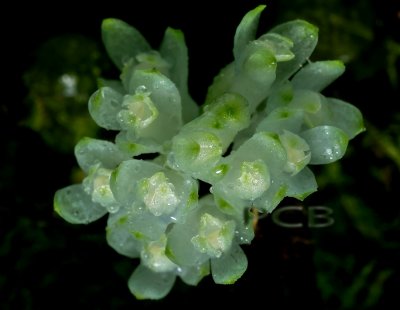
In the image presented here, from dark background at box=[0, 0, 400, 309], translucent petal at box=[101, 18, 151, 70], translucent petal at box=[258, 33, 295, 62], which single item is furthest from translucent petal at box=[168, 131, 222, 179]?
dark background at box=[0, 0, 400, 309]

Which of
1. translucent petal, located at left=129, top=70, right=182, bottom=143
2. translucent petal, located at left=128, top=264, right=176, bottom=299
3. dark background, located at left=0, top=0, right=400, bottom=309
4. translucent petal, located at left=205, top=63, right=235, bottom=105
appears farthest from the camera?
dark background, located at left=0, top=0, right=400, bottom=309

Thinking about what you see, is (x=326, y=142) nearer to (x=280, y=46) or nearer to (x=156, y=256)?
(x=280, y=46)

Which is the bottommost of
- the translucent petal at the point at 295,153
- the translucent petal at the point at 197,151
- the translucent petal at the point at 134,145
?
the translucent petal at the point at 134,145

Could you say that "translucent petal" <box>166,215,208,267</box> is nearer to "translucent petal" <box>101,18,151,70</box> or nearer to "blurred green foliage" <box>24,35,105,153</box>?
"translucent petal" <box>101,18,151,70</box>

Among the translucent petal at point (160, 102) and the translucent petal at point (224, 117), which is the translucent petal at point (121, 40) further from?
the translucent petal at point (224, 117)

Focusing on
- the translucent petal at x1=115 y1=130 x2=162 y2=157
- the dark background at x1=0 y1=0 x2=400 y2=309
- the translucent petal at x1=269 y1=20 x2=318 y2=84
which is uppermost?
the translucent petal at x1=269 y1=20 x2=318 y2=84

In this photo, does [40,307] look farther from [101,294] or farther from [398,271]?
[398,271]

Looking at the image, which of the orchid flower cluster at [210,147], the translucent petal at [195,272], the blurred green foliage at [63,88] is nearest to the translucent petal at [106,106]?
the orchid flower cluster at [210,147]
